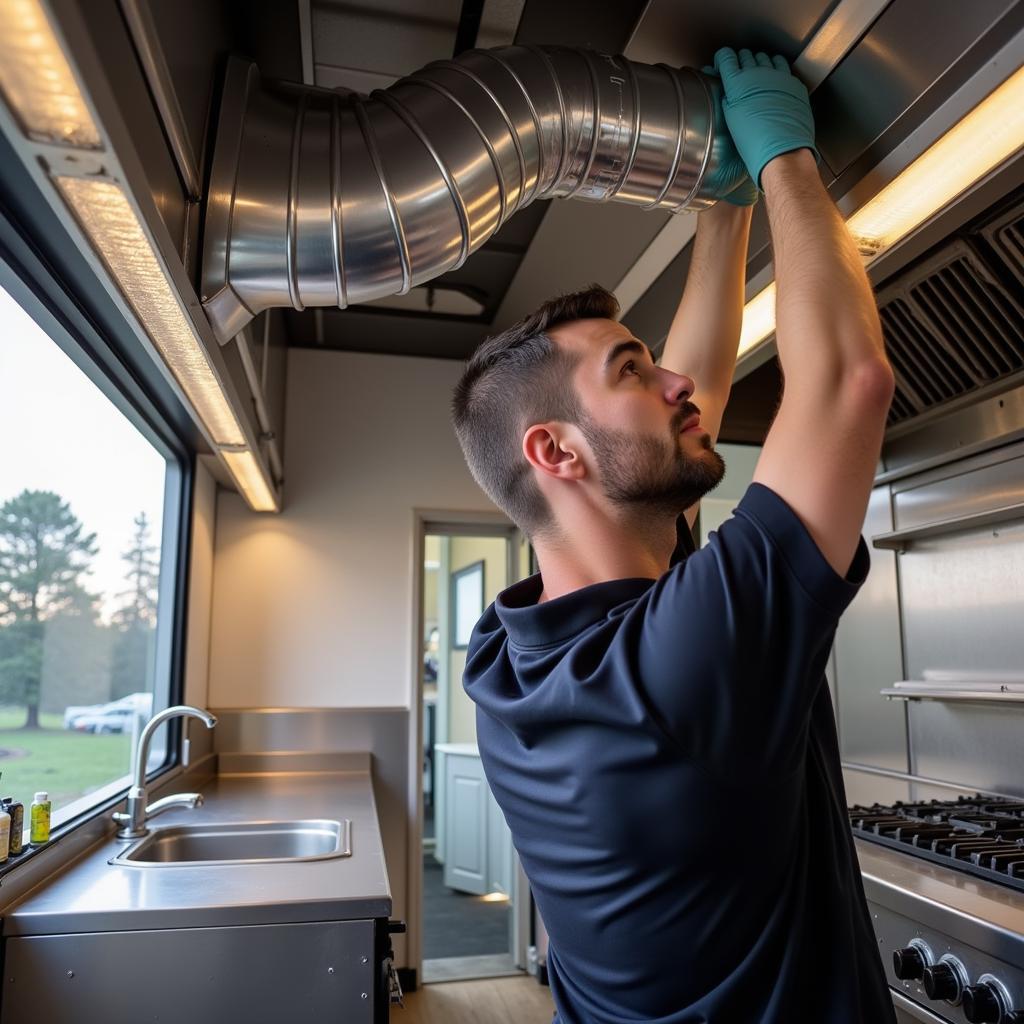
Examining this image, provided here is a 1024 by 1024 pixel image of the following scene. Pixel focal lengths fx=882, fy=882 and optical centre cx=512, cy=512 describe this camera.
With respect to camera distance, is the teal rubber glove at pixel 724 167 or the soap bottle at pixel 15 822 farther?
the soap bottle at pixel 15 822

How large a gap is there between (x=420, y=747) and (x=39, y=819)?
6.83 ft

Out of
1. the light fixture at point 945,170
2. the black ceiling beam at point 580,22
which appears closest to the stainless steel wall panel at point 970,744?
the light fixture at point 945,170

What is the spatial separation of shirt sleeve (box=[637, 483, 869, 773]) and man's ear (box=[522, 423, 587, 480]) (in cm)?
29

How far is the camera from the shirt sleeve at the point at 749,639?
717 millimetres

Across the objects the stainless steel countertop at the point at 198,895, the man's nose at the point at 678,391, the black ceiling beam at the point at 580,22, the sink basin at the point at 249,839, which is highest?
the black ceiling beam at the point at 580,22

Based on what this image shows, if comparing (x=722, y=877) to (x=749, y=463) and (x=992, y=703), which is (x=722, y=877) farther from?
(x=749, y=463)

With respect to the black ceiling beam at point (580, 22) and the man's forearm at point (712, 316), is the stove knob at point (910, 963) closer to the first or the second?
the man's forearm at point (712, 316)

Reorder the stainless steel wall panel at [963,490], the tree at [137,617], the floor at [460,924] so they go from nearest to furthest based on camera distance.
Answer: the stainless steel wall panel at [963,490], the tree at [137,617], the floor at [460,924]

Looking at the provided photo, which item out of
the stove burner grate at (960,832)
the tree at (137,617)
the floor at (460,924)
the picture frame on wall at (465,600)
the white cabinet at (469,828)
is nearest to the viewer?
the stove burner grate at (960,832)

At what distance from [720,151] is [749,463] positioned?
194 centimetres

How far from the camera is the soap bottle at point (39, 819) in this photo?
1842 millimetres

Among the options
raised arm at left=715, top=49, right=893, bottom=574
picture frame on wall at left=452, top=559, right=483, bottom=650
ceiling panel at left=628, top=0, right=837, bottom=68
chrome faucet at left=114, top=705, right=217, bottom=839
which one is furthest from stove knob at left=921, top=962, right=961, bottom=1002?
picture frame on wall at left=452, top=559, right=483, bottom=650

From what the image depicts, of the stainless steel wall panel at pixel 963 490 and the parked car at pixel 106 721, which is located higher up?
the stainless steel wall panel at pixel 963 490

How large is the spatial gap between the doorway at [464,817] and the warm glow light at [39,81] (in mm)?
2869
